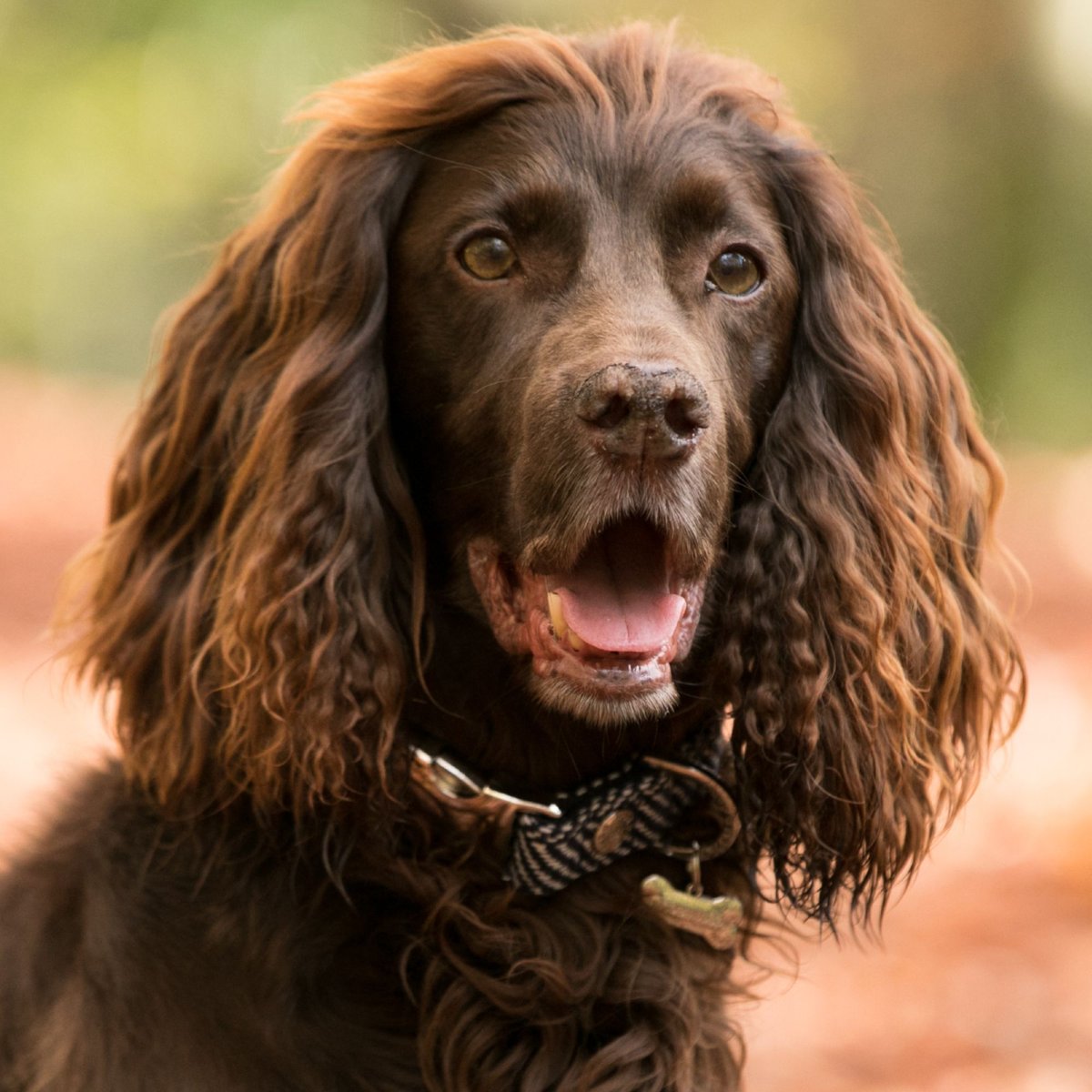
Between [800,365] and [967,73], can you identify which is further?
[967,73]

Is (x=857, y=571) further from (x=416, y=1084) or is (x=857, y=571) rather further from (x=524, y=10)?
(x=524, y=10)

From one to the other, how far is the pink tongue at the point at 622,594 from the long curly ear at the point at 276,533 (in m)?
0.36

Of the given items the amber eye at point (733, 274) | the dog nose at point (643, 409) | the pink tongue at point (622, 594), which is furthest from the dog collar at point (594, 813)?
the amber eye at point (733, 274)

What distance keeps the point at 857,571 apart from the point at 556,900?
81 cm

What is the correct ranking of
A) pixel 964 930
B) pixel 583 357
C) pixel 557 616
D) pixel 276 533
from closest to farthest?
pixel 583 357 → pixel 557 616 → pixel 276 533 → pixel 964 930

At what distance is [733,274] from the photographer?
108 inches

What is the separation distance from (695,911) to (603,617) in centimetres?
56

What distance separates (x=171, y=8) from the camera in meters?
21.4

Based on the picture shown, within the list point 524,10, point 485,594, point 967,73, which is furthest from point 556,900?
point 524,10

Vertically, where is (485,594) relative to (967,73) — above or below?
below

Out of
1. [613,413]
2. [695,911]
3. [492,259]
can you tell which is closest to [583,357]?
[613,413]

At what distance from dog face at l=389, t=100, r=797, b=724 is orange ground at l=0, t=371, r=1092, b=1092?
848mm

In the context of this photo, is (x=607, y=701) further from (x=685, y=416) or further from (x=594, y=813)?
(x=685, y=416)

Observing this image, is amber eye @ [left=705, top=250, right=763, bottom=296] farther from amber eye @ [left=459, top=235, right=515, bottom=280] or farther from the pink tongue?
the pink tongue
